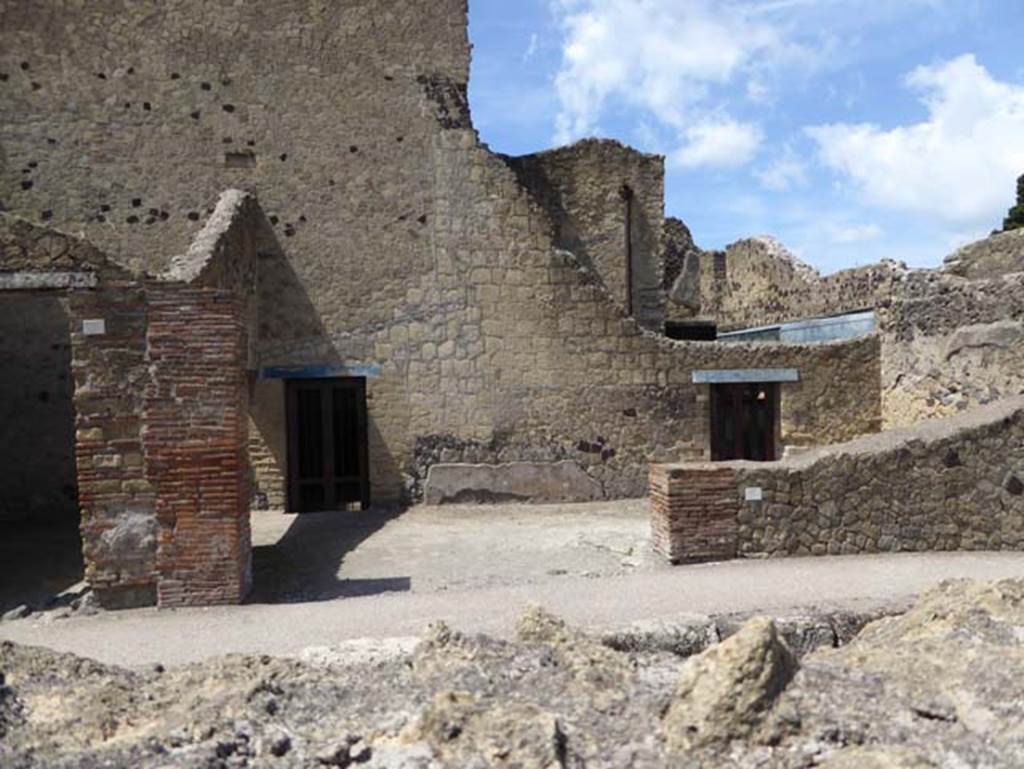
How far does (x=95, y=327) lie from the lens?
6551 mm

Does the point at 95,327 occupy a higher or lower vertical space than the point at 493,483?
higher

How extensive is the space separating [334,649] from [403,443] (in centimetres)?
616

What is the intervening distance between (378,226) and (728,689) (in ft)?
29.5

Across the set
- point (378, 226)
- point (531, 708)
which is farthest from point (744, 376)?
point (531, 708)

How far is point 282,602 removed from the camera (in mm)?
6871

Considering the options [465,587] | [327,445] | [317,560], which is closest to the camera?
[465,587]

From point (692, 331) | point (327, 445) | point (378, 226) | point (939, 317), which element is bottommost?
point (327, 445)

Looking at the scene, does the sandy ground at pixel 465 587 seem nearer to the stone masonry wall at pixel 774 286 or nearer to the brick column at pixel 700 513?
the brick column at pixel 700 513

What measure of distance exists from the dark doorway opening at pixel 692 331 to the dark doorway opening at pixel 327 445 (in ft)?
22.1

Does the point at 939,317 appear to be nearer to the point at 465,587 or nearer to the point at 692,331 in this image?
the point at 692,331

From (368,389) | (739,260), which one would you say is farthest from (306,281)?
(739,260)

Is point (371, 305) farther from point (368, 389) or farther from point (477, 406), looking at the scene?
point (477, 406)

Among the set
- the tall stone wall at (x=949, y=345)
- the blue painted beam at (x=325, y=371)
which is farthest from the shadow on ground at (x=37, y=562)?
the tall stone wall at (x=949, y=345)

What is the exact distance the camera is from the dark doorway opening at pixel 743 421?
38.0 ft
